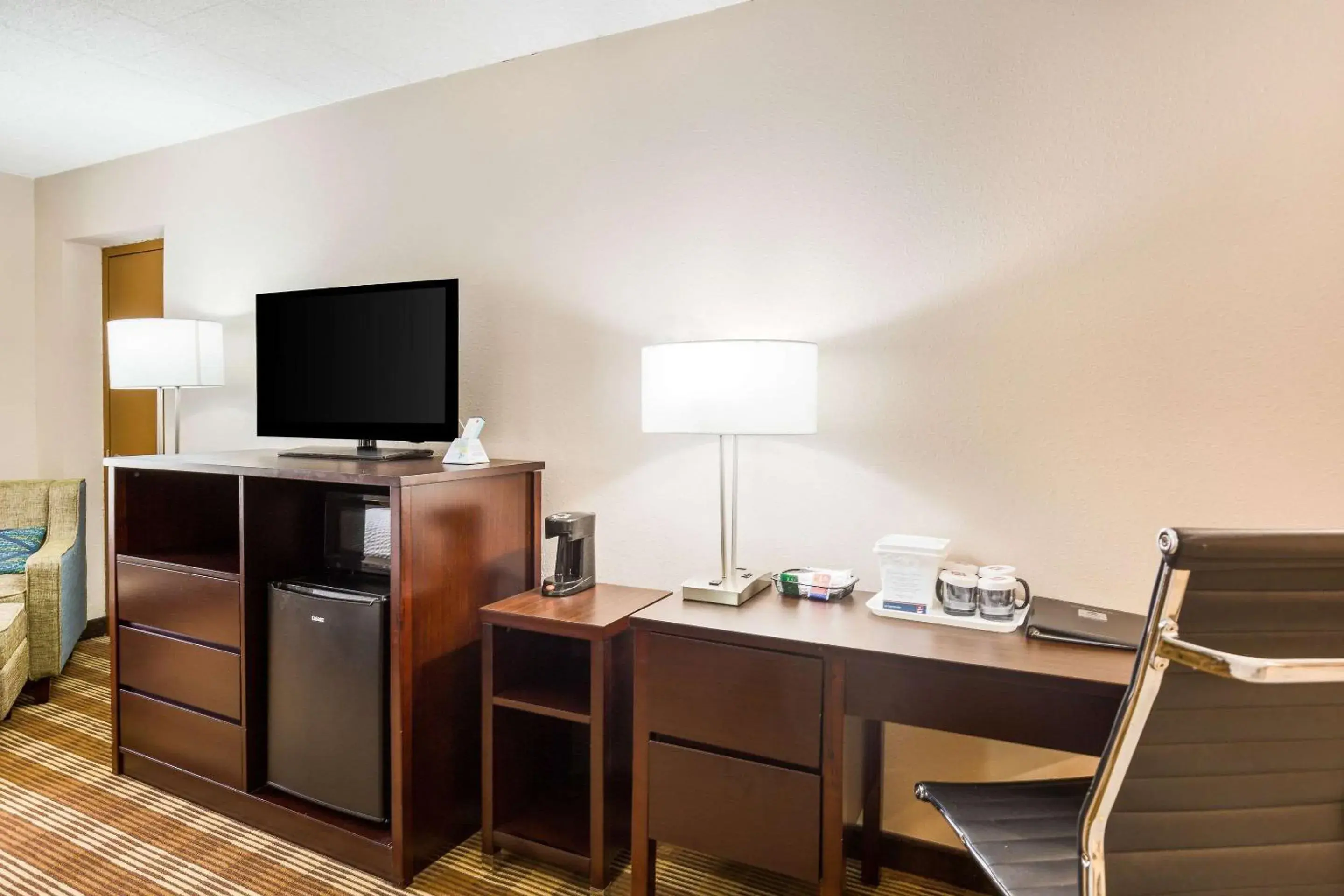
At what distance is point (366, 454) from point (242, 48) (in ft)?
4.45

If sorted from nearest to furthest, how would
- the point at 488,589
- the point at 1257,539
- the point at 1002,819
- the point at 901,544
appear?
1. the point at 1257,539
2. the point at 1002,819
3. the point at 901,544
4. the point at 488,589

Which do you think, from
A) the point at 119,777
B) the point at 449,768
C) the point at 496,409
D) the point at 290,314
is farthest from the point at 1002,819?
the point at 119,777

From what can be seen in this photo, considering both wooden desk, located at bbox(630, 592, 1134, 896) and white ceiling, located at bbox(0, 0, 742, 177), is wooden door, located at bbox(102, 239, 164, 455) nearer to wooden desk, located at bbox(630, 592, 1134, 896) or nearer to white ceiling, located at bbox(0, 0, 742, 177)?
white ceiling, located at bbox(0, 0, 742, 177)

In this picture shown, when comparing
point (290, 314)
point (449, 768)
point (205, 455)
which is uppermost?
point (290, 314)

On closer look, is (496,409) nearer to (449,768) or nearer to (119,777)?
(449,768)

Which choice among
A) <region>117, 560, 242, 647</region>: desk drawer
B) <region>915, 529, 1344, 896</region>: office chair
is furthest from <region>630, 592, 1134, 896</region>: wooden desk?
<region>117, 560, 242, 647</region>: desk drawer

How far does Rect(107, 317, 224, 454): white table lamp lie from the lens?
295 cm

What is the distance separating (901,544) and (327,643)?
5.07 feet

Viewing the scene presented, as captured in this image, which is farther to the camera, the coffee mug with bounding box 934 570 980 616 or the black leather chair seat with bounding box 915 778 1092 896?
the coffee mug with bounding box 934 570 980 616

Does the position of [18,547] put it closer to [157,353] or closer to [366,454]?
[157,353]

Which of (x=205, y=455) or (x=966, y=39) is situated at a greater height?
(x=966, y=39)

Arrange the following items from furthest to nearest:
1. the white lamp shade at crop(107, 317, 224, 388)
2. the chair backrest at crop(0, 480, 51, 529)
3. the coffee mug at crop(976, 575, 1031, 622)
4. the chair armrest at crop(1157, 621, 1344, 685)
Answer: the chair backrest at crop(0, 480, 51, 529)
the white lamp shade at crop(107, 317, 224, 388)
the coffee mug at crop(976, 575, 1031, 622)
the chair armrest at crop(1157, 621, 1344, 685)

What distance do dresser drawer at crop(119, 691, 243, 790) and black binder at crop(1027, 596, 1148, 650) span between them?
2.18 metres

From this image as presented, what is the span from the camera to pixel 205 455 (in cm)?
261
